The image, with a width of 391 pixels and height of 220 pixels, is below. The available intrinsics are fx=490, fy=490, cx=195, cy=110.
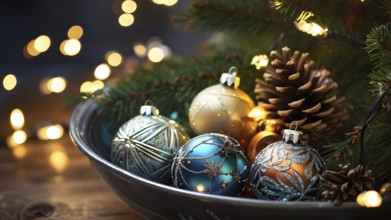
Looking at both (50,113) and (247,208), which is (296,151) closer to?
(247,208)

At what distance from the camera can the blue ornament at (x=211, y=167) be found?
0.50m

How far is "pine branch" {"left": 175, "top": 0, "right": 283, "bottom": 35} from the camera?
26.3 inches

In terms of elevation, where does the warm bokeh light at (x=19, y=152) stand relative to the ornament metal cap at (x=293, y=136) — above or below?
below

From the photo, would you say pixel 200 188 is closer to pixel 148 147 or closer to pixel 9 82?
pixel 148 147

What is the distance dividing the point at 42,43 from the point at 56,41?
42mm

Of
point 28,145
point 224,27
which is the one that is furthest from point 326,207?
point 28,145

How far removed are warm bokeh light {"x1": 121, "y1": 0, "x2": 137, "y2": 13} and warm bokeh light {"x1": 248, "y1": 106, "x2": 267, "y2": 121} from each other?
0.80m

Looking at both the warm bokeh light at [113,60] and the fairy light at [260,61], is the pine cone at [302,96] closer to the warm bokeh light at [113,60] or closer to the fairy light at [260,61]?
the fairy light at [260,61]

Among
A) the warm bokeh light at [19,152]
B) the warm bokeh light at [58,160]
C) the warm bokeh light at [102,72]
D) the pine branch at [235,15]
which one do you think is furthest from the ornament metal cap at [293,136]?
the warm bokeh light at [102,72]

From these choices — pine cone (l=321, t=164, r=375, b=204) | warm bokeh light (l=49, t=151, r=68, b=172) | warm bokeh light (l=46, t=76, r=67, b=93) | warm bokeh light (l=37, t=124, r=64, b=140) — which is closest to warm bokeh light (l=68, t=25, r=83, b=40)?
warm bokeh light (l=46, t=76, r=67, b=93)

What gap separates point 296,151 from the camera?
19.2 inches

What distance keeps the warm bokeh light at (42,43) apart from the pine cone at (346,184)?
0.97m

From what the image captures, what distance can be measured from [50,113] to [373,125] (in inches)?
37.2

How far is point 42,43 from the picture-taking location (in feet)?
4.10
